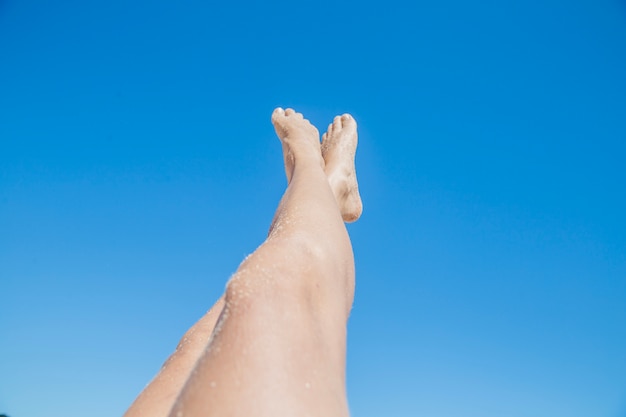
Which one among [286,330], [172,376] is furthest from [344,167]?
[286,330]

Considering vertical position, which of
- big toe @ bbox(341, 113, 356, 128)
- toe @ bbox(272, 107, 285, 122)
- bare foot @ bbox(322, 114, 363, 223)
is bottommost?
bare foot @ bbox(322, 114, 363, 223)

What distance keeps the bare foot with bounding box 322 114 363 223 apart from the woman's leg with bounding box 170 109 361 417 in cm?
112

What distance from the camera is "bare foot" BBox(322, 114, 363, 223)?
2377 millimetres

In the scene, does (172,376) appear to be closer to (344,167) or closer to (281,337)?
(281,337)

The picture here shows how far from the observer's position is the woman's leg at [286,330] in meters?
0.70

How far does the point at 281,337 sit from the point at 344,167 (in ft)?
5.94

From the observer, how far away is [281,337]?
784 mm

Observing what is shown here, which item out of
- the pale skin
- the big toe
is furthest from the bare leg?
the big toe

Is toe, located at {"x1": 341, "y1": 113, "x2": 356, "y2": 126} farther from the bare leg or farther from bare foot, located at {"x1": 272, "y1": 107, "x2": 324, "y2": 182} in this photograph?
the bare leg

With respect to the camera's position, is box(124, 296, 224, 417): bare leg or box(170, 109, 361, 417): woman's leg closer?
box(170, 109, 361, 417): woman's leg

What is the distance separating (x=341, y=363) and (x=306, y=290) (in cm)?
16

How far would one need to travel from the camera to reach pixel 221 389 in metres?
0.70

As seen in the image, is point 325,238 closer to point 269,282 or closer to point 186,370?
point 269,282

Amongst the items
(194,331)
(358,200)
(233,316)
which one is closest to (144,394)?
(194,331)
